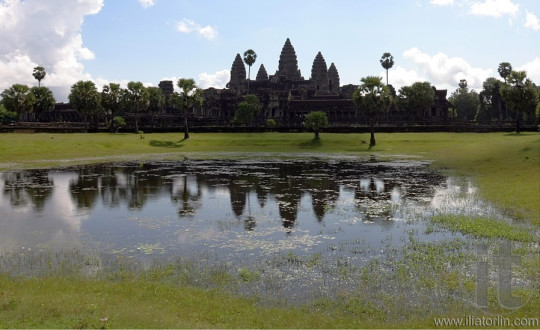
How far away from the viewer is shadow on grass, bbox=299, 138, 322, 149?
215 ft

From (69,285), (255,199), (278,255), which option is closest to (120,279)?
(69,285)

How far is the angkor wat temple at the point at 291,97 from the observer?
106300 mm

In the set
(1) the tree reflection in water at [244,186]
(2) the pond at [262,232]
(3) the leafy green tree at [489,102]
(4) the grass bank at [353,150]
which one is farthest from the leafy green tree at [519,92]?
(3) the leafy green tree at [489,102]

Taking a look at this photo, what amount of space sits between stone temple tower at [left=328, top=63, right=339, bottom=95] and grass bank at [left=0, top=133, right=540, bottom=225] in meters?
73.9

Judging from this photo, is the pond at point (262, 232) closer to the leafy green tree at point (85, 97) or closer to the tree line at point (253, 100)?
the tree line at point (253, 100)

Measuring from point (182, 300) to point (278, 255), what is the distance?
475cm

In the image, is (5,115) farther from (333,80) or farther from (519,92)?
(519,92)

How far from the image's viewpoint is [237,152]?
202 ft

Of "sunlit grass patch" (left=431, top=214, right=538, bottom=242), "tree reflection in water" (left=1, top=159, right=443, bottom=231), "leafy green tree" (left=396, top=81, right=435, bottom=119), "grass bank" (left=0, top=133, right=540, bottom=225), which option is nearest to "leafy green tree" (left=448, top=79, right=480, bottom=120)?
"leafy green tree" (left=396, top=81, right=435, bottom=119)

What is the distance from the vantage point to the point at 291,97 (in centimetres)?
11925

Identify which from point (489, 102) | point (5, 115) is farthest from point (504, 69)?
point (5, 115)

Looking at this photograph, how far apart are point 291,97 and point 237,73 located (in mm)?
33053

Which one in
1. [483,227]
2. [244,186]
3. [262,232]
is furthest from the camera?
[244,186]

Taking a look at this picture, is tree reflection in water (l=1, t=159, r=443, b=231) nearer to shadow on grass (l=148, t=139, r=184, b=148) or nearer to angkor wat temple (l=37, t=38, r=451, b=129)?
shadow on grass (l=148, t=139, r=184, b=148)
